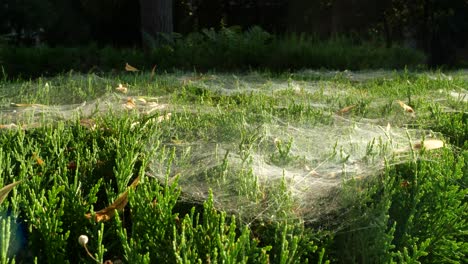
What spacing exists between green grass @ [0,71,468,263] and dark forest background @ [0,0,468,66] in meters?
16.1

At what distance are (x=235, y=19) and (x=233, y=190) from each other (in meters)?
22.7

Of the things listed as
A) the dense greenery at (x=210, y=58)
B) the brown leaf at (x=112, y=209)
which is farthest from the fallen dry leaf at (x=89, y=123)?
the dense greenery at (x=210, y=58)

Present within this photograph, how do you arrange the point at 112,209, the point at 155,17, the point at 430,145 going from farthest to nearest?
the point at 155,17, the point at 430,145, the point at 112,209

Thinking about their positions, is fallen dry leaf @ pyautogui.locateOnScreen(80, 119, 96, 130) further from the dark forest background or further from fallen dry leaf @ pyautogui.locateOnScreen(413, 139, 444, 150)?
the dark forest background

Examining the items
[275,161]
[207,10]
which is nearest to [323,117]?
[275,161]

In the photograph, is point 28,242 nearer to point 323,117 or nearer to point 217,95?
point 323,117

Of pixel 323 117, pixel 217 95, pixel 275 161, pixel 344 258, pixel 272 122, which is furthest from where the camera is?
pixel 217 95

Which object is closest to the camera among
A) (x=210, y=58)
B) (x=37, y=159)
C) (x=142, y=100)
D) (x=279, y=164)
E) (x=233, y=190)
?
(x=233, y=190)

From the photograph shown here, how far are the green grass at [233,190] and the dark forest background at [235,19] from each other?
16077 millimetres

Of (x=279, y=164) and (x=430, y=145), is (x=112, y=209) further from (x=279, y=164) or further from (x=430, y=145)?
(x=430, y=145)

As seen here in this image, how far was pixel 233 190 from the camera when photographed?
2.22 metres

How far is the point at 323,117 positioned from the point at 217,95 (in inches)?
53.6

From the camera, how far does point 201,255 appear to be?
6.07ft

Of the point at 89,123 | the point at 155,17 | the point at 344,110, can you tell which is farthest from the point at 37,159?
the point at 155,17
